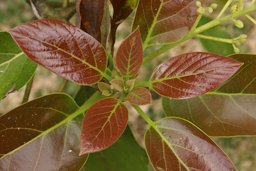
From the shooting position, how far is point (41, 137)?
0.87 meters

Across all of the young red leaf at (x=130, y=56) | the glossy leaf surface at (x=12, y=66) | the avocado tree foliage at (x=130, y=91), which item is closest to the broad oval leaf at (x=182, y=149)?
the avocado tree foliage at (x=130, y=91)

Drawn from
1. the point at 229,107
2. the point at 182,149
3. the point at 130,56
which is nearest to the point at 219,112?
the point at 229,107

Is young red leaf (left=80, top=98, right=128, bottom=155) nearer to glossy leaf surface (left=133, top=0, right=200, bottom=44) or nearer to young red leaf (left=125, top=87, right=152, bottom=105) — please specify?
young red leaf (left=125, top=87, right=152, bottom=105)

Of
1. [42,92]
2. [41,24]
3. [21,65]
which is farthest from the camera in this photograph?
[42,92]

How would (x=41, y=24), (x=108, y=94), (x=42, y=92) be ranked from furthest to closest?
(x=42, y=92) < (x=108, y=94) < (x=41, y=24)

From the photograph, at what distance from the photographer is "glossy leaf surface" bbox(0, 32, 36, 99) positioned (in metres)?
0.99

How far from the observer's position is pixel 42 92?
2.15 meters

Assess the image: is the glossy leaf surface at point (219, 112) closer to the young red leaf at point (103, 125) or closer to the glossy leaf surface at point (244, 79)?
the glossy leaf surface at point (244, 79)

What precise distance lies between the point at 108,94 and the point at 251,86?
0.84ft

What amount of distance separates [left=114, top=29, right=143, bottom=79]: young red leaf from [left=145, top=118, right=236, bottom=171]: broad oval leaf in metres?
0.11

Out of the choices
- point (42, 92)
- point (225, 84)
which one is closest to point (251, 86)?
point (225, 84)

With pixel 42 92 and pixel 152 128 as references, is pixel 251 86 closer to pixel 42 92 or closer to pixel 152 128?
pixel 152 128

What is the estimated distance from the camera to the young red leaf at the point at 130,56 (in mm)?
774

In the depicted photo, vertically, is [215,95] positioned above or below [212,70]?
below
